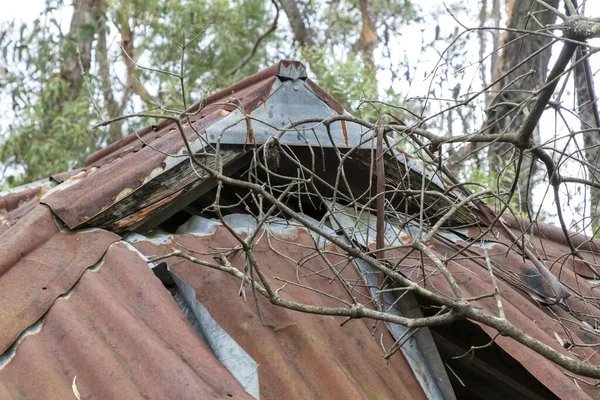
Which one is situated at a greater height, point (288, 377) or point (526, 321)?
point (288, 377)

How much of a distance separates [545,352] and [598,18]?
1024 millimetres

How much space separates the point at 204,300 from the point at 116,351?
507 mm

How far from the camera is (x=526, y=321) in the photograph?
302cm

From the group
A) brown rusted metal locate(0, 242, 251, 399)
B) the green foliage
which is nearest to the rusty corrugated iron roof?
brown rusted metal locate(0, 242, 251, 399)

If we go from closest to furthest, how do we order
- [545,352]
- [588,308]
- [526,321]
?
[545,352] → [526,321] → [588,308]

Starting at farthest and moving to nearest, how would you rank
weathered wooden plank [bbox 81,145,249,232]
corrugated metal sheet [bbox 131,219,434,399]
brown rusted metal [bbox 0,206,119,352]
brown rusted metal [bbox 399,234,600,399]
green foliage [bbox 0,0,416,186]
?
1. green foliage [bbox 0,0,416,186]
2. weathered wooden plank [bbox 81,145,249,232]
3. brown rusted metal [bbox 399,234,600,399]
4. corrugated metal sheet [bbox 131,219,434,399]
5. brown rusted metal [bbox 0,206,119,352]

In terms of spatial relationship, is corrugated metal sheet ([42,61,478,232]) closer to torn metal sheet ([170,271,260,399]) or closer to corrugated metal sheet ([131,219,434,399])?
corrugated metal sheet ([131,219,434,399])

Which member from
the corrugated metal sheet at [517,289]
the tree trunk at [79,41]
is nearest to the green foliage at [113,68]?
the tree trunk at [79,41]

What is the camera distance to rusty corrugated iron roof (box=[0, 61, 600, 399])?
2277 mm

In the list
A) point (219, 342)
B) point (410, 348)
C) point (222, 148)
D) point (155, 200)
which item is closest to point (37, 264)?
point (155, 200)

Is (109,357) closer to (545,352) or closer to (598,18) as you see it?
(545,352)

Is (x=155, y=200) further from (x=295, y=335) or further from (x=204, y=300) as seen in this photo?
(x=295, y=335)

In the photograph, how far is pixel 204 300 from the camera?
2.77 metres

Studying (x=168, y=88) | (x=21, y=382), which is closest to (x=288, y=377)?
(x=21, y=382)
